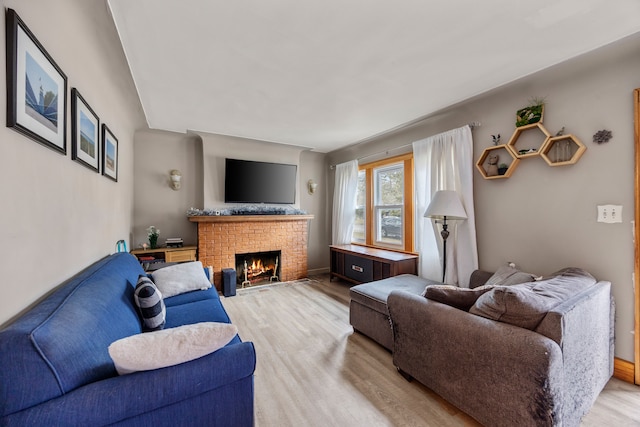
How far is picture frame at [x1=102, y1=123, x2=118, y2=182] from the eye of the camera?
2.16m

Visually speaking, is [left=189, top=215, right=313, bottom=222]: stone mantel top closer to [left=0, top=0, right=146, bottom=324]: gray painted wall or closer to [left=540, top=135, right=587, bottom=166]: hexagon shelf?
[left=0, top=0, right=146, bottom=324]: gray painted wall

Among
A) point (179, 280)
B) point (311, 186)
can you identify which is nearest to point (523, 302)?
point (179, 280)

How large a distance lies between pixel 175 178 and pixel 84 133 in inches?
88.2

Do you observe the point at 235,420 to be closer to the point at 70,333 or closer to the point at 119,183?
the point at 70,333

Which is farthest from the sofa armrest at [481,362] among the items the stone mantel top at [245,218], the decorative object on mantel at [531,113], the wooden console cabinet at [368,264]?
the stone mantel top at [245,218]

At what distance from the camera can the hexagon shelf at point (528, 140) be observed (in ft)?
7.32

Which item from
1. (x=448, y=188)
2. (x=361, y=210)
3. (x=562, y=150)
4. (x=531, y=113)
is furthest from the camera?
(x=361, y=210)

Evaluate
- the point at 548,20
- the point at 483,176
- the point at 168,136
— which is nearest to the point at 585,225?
the point at 483,176

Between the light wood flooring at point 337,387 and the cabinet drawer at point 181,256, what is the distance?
4.25 ft

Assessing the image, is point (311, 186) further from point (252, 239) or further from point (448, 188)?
point (448, 188)

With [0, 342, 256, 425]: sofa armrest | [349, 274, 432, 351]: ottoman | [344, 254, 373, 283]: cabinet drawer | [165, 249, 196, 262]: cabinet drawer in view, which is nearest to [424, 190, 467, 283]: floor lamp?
[349, 274, 432, 351]: ottoman

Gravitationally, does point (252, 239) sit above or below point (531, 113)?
below

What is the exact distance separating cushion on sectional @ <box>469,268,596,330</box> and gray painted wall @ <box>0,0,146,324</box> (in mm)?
2087

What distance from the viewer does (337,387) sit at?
180 centimetres
